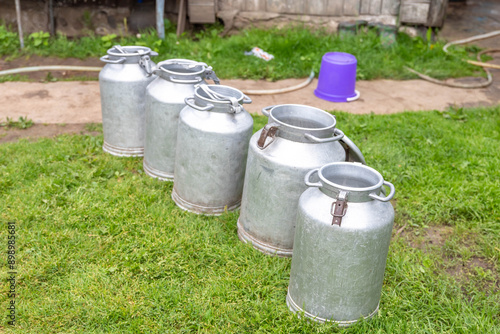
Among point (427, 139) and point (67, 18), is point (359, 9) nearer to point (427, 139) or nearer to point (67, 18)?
point (427, 139)

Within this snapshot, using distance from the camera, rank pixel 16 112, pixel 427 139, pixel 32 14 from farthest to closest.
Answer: pixel 32 14 → pixel 16 112 → pixel 427 139

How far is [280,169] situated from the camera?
104 inches

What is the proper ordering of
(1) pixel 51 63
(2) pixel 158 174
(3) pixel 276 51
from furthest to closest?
(3) pixel 276 51
(1) pixel 51 63
(2) pixel 158 174

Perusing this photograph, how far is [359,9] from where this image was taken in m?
6.92

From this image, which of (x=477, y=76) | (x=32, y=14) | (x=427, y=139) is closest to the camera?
(x=427, y=139)

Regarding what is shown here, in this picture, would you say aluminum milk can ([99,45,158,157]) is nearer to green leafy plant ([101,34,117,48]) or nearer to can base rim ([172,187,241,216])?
can base rim ([172,187,241,216])

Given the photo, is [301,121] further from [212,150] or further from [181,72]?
[181,72]

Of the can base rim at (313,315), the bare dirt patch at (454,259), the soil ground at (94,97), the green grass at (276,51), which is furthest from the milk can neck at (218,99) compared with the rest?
the green grass at (276,51)

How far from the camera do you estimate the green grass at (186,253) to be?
241 centimetres

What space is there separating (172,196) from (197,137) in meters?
0.57

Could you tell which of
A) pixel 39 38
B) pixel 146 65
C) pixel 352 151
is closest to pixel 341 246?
pixel 352 151

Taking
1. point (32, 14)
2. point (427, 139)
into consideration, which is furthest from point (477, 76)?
point (32, 14)

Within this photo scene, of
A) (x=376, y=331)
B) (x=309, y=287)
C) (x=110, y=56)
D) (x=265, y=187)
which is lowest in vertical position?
(x=376, y=331)

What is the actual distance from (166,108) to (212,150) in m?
0.57
